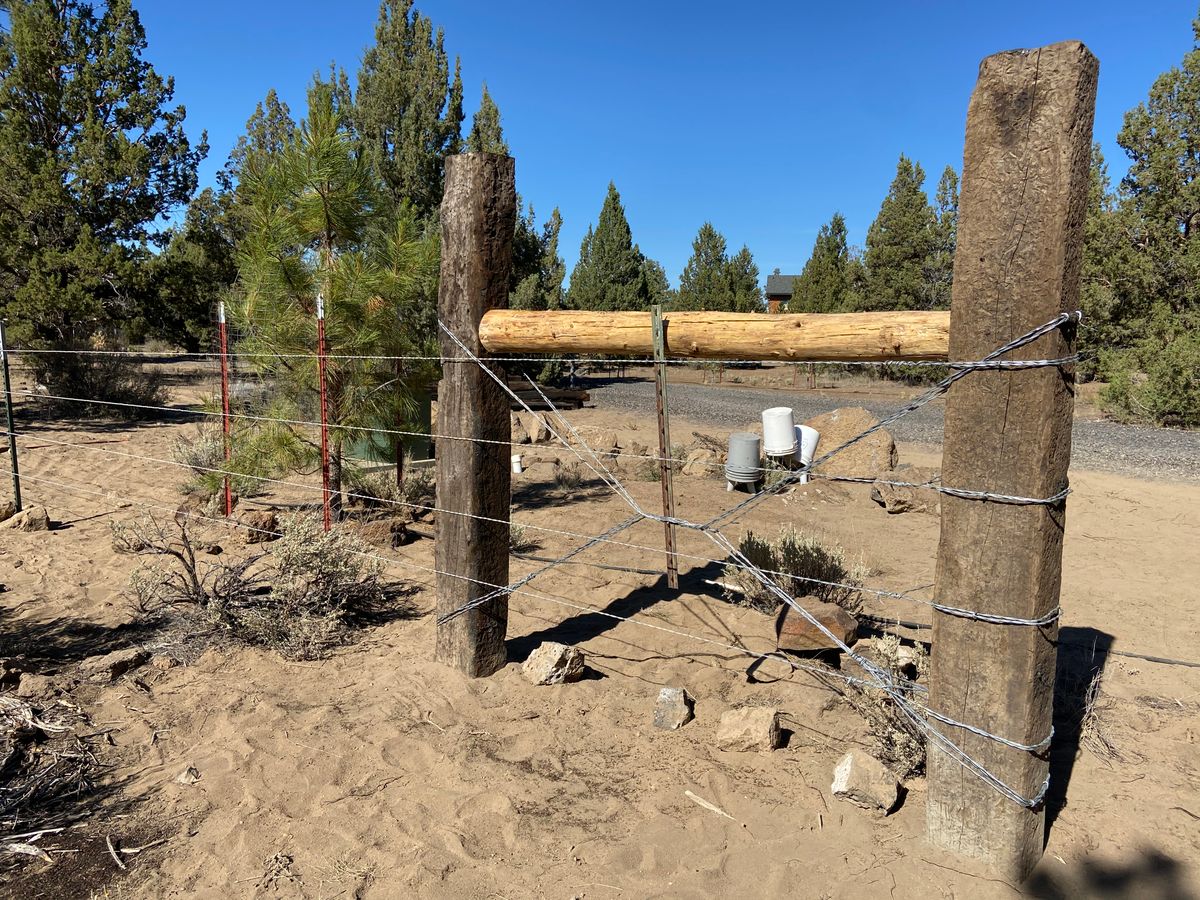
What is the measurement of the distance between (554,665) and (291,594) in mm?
1694

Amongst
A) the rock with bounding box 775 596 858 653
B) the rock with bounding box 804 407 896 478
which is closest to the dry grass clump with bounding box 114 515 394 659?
the rock with bounding box 775 596 858 653

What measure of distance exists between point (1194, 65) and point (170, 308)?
75.6 feet

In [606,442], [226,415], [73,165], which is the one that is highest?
[73,165]

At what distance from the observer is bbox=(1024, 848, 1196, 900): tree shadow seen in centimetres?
260

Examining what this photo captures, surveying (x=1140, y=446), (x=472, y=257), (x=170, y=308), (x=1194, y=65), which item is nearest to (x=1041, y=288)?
(x=472, y=257)

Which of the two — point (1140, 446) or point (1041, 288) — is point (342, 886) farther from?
point (1140, 446)

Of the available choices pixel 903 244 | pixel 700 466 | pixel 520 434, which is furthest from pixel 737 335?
pixel 903 244

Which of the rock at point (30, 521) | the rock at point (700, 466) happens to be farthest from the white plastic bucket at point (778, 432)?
the rock at point (30, 521)

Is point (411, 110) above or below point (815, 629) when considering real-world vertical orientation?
above

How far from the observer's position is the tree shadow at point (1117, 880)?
8.53ft

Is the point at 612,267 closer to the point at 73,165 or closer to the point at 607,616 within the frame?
the point at 73,165

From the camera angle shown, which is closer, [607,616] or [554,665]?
[554,665]

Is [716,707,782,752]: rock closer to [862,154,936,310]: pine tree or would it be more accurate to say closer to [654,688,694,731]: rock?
[654,688,694,731]: rock

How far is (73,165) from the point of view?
12891mm
